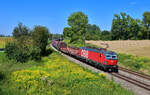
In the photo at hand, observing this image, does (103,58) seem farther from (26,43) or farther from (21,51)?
(26,43)

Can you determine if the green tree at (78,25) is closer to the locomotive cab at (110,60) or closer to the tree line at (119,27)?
the tree line at (119,27)

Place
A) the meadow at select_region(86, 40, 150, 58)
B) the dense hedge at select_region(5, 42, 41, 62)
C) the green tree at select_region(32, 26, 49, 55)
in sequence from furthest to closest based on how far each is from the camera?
1. the meadow at select_region(86, 40, 150, 58)
2. the green tree at select_region(32, 26, 49, 55)
3. the dense hedge at select_region(5, 42, 41, 62)

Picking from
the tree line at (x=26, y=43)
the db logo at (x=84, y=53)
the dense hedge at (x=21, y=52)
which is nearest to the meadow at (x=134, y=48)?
the db logo at (x=84, y=53)

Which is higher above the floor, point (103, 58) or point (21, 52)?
point (21, 52)

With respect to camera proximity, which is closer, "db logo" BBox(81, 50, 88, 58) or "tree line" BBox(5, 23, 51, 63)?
"db logo" BBox(81, 50, 88, 58)

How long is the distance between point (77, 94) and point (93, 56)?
15712mm

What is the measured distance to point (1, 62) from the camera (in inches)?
1249

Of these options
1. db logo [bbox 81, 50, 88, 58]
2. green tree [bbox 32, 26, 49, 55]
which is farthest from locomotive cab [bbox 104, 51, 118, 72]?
green tree [bbox 32, 26, 49, 55]

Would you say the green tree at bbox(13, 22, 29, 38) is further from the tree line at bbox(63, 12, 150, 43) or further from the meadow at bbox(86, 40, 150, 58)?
the tree line at bbox(63, 12, 150, 43)

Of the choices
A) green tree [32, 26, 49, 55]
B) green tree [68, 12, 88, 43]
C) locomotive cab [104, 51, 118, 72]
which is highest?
green tree [68, 12, 88, 43]

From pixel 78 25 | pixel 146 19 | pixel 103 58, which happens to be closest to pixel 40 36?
pixel 103 58

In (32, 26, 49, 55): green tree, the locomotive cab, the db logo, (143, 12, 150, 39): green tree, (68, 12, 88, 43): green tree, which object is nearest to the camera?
the locomotive cab

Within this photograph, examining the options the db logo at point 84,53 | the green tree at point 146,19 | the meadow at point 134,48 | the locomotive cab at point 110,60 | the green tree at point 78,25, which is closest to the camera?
the locomotive cab at point 110,60

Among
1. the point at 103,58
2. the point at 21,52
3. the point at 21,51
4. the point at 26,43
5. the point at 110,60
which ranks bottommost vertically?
the point at 110,60
